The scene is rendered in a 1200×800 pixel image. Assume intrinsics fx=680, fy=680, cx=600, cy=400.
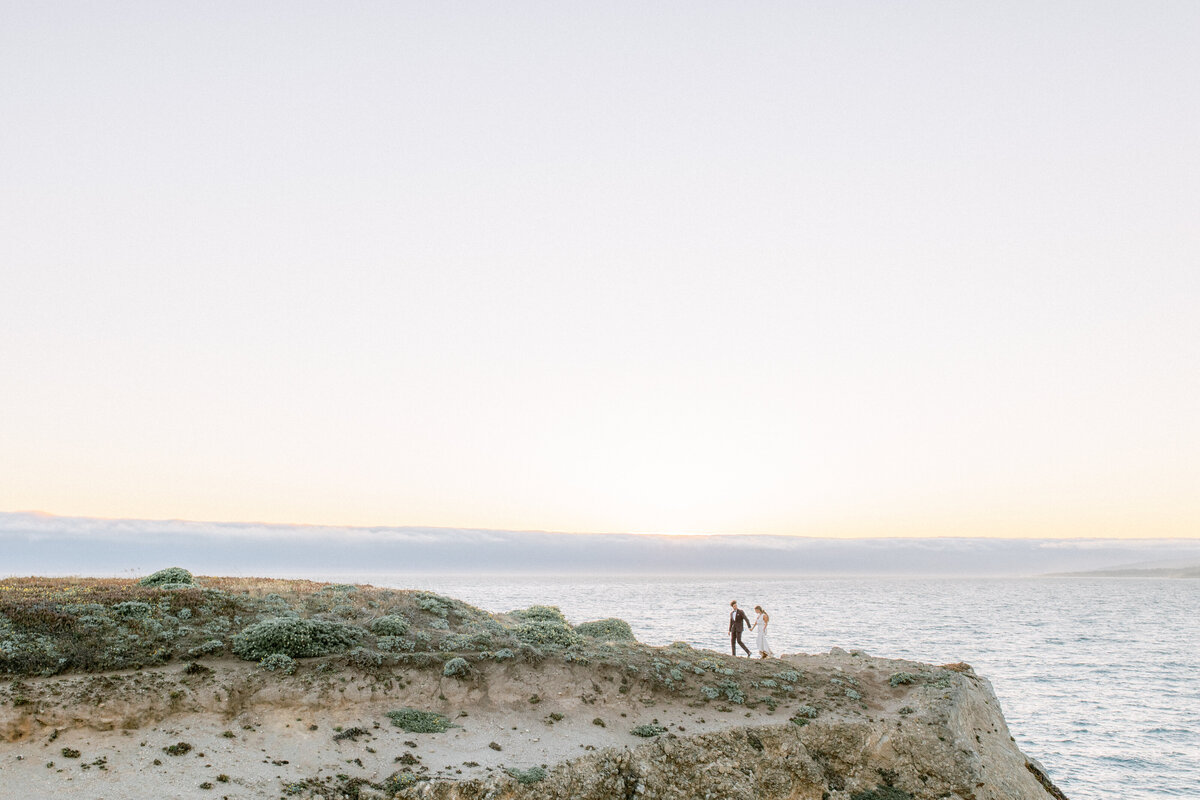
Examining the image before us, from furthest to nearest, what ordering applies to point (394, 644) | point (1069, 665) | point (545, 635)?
point (1069, 665) → point (545, 635) → point (394, 644)

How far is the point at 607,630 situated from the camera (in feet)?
109

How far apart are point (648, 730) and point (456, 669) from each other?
6479 millimetres

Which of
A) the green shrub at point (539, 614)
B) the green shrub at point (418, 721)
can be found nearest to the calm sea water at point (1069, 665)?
the green shrub at point (539, 614)

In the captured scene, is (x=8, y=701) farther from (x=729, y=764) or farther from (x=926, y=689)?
(x=926, y=689)

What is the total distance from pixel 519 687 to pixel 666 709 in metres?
4.92

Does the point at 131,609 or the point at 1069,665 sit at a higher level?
the point at 131,609

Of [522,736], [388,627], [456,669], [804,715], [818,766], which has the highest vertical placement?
[388,627]

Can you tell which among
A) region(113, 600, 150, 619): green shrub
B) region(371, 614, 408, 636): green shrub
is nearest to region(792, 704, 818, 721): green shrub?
region(371, 614, 408, 636): green shrub

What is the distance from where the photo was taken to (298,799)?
15.2m

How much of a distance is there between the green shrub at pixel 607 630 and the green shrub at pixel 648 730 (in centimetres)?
1094

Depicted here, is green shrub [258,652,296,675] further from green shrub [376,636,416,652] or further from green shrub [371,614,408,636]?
green shrub [371,614,408,636]

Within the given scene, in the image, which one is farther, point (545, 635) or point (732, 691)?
point (545, 635)

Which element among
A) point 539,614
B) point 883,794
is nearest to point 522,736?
point 883,794

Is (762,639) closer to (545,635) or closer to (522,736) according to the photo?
(545,635)
